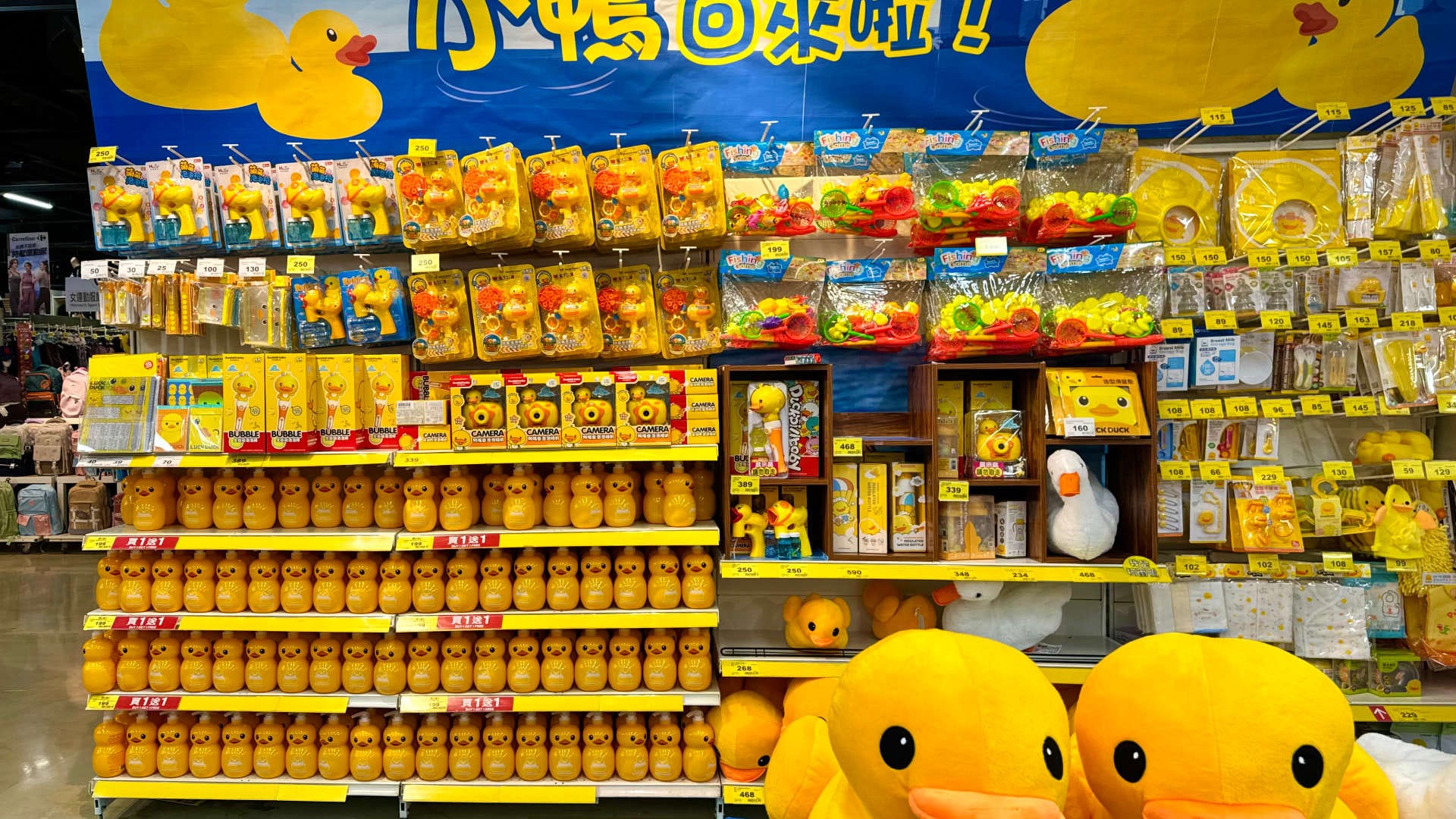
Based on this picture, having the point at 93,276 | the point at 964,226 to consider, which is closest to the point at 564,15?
the point at 964,226

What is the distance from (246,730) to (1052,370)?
10.9 feet

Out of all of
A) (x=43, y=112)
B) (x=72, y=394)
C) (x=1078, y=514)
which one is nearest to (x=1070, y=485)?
(x=1078, y=514)

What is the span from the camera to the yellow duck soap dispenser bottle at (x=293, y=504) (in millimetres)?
2928

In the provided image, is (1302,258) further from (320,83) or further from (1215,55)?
(320,83)

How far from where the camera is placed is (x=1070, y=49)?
3.10 meters

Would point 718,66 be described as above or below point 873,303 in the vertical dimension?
above

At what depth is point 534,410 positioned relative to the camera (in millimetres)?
2791

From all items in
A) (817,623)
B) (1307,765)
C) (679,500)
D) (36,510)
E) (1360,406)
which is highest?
(1360,406)

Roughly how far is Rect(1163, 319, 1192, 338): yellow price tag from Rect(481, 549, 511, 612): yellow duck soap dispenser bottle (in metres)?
2.60

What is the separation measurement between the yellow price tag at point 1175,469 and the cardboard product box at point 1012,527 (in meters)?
0.50

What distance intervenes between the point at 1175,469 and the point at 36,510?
32.9ft

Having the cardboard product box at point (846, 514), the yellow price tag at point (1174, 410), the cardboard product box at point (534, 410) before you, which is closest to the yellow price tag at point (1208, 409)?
the yellow price tag at point (1174, 410)

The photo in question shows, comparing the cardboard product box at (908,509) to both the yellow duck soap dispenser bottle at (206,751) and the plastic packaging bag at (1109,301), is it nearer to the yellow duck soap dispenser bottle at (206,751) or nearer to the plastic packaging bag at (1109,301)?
the plastic packaging bag at (1109,301)

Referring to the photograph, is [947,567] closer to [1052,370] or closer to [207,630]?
[1052,370]
